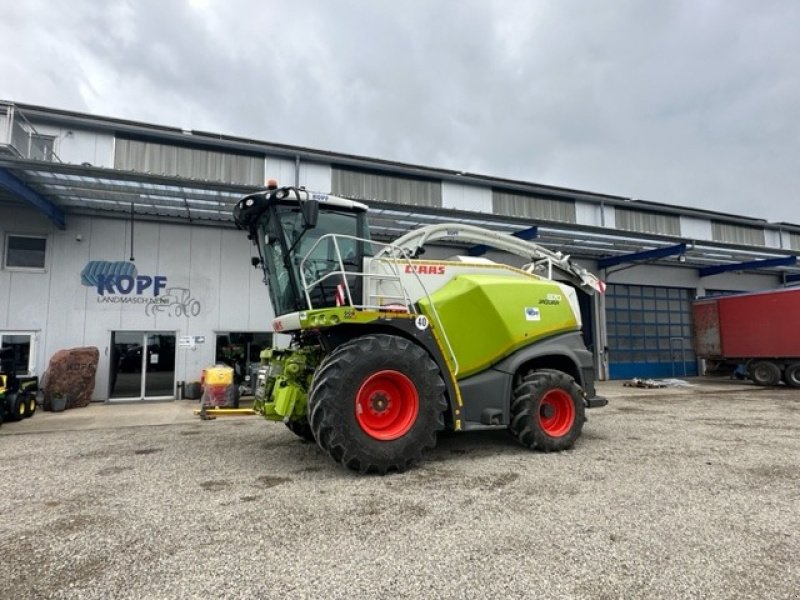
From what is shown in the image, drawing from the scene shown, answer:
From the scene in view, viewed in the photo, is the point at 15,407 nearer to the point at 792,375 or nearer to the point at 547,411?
the point at 547,411

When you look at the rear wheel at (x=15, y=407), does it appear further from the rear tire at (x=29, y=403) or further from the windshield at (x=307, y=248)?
the windshield at (x=307, y=248)

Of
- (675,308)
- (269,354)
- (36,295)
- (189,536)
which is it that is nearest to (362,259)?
(269,354)

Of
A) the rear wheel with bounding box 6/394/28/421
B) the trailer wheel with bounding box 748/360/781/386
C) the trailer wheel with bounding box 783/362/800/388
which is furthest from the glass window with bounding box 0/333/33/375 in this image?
the trailer wheel with bounding box 783/362/800/388

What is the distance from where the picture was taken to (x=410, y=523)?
3.88 metres

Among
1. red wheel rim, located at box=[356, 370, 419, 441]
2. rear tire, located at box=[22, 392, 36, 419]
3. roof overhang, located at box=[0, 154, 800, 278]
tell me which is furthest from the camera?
roof overhang, located at box=[0, 154, 800, 278]

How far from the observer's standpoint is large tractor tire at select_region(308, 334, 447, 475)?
4922 mm

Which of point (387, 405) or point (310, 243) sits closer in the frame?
point (387, 405)

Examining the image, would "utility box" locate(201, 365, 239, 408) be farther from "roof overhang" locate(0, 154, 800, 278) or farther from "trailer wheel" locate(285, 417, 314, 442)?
"trailer wheel" locate(285, 417, 314, 442)

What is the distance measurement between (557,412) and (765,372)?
14000mm

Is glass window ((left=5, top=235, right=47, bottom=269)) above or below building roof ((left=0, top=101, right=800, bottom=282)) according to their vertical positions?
below

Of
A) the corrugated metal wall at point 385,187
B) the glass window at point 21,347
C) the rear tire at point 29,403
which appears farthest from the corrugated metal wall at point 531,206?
the glass window at point 21,347

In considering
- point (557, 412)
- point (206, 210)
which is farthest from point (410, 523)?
point (206, 210)

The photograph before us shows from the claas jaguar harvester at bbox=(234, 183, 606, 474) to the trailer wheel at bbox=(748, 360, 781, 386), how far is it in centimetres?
1306

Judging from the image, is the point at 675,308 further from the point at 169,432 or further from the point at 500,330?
the point at 169,432
